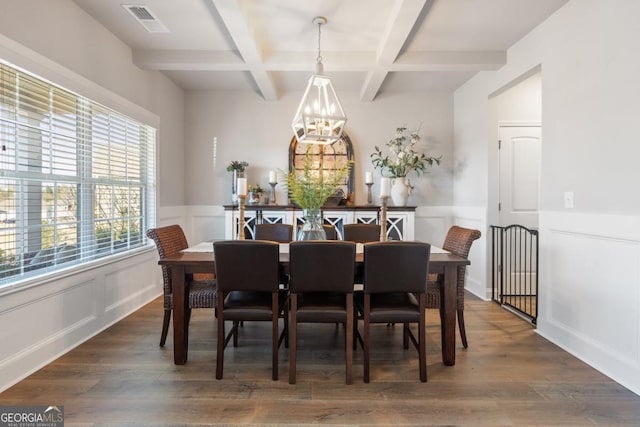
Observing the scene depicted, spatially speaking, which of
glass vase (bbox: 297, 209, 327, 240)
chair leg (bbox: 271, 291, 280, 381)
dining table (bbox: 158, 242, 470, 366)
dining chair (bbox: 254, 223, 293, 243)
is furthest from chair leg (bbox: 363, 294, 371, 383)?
dining chair (bbox: 254, 223, 293, 243)

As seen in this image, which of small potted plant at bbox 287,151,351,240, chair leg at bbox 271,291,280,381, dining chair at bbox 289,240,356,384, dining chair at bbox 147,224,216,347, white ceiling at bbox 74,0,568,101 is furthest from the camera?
white ceiling at bbox 74,0,568,101

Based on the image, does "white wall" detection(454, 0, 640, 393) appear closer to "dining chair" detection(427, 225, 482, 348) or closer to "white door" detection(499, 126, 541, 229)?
"dining chair" detection(427, 225, 482, 348)

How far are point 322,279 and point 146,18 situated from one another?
103 inches

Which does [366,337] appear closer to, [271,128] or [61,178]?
[61,178]

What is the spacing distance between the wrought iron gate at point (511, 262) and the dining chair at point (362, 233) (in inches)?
59.0

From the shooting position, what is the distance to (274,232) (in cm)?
334

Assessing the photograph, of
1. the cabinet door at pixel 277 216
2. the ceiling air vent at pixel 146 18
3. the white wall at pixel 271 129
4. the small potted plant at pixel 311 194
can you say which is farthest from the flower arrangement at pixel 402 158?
the ceiling air vent at pixel 146 18

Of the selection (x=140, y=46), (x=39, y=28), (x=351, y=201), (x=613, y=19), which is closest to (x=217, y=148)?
(x=140, y=46)

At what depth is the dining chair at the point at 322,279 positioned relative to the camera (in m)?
2.05

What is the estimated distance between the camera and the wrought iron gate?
150 inches

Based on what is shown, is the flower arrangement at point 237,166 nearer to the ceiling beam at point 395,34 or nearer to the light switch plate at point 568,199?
the ceiling beam at point 395,34

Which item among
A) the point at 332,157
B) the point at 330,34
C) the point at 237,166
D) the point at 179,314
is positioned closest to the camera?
the point at 179,314

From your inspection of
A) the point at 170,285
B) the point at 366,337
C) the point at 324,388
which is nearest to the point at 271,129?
the point at 170,285

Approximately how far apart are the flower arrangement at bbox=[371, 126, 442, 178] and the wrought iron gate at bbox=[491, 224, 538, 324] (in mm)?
1297
